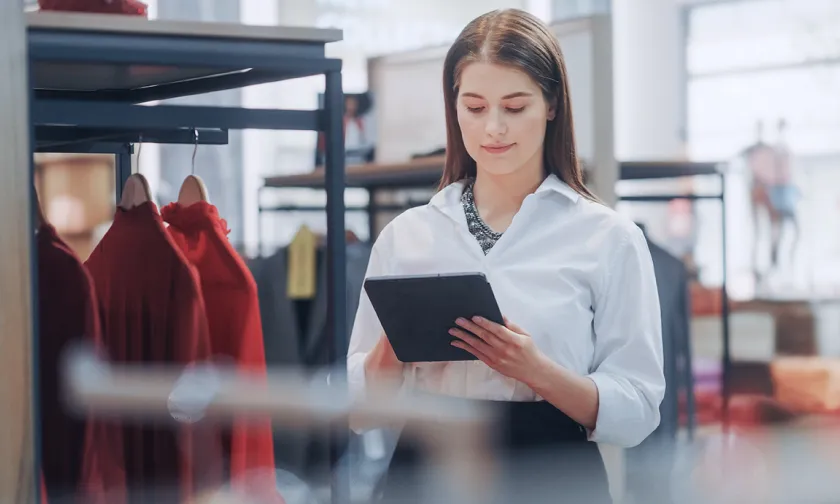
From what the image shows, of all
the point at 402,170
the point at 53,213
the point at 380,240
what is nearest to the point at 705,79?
the point at 402,170

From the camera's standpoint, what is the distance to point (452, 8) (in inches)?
206

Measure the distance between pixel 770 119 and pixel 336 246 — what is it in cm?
375

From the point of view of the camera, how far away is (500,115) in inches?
44.9

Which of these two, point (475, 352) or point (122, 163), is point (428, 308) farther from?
point (122, 163)

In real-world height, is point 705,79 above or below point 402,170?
above

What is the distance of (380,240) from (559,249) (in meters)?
0.24

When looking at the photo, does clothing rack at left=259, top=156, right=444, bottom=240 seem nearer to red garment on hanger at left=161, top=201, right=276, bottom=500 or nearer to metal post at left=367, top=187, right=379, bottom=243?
metal post at left=367, top=187, right=379, bottom=243

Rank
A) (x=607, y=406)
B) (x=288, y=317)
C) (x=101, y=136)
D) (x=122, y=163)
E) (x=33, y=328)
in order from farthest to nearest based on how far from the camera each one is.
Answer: (x=288, y=317)
(x=122, y=163)
(x=101, y=136)
(x=607, y=406)
(x=33, y=328)

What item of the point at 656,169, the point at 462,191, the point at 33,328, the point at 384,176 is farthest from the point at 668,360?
the point at 33,328

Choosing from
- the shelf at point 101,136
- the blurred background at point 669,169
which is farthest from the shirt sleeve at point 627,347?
the blurred background at point 669,169

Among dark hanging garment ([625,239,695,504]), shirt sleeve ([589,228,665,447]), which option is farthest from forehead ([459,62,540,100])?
dark hanging garment ([625,239,695,504])

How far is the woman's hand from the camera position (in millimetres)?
1068

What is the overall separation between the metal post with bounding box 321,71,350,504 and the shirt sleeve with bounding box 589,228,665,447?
298 millimetres

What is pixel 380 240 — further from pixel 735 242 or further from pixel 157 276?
pixel 735 242
